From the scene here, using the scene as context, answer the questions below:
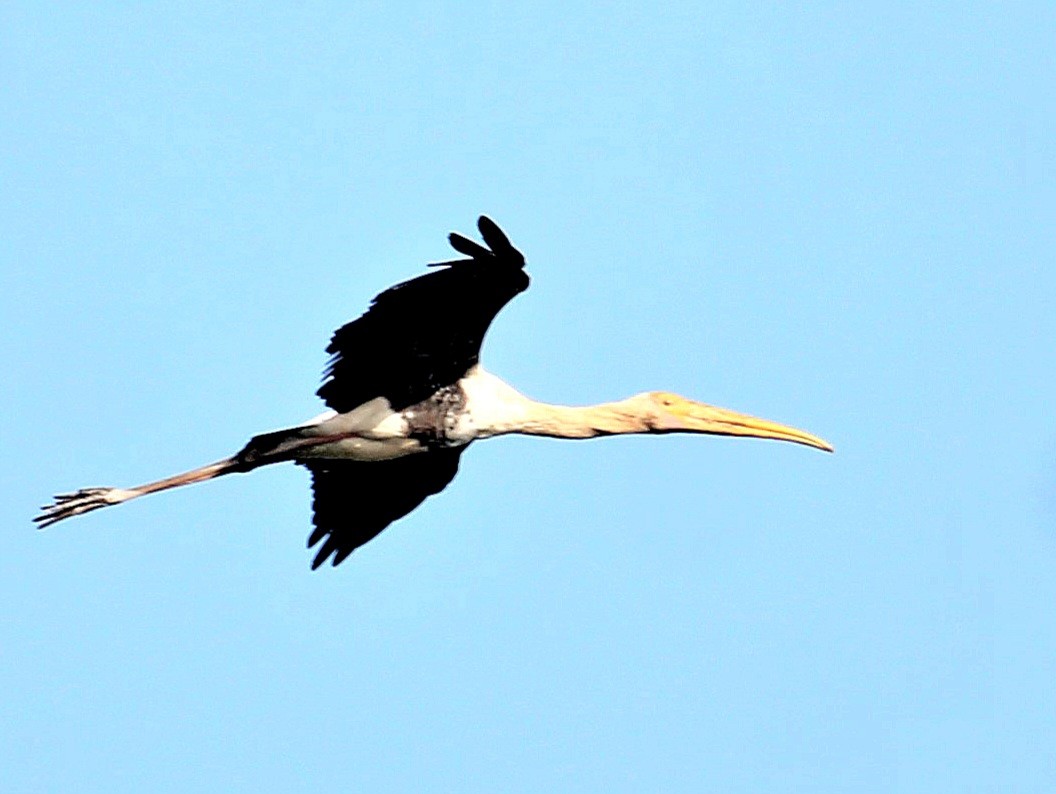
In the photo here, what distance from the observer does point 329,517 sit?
68.0 feet

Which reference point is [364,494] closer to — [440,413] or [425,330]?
[440,413]

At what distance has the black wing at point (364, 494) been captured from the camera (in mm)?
20500

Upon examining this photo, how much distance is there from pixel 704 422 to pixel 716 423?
11 cm

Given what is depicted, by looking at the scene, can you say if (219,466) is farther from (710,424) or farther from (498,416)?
(710,424)

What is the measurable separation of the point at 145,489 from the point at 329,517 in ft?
4.93

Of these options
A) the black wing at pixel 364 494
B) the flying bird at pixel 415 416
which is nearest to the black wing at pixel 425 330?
the flying bird at pixel 415 416

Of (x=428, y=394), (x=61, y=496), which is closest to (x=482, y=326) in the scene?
(x=428, y=394)

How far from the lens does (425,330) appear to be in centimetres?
1914

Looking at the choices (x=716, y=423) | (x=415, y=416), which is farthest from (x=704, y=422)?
(x=415, y=416)

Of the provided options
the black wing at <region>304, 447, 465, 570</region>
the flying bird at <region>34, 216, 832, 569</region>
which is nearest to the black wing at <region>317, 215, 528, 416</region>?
Result: the flying bird at <region>34, 216, 832, 569</region>

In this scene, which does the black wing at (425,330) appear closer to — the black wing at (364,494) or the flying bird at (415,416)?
the flying bird at (415,416)

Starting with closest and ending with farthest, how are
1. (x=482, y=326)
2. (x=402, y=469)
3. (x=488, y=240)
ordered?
(x=488, y=240)
(x=482, y=326)
(x=402, y=469)

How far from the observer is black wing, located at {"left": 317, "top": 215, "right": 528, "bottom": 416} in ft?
60.2

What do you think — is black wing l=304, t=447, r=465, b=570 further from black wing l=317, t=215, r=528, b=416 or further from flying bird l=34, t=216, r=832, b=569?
black wing l=317, t=215, r=528, b=416
